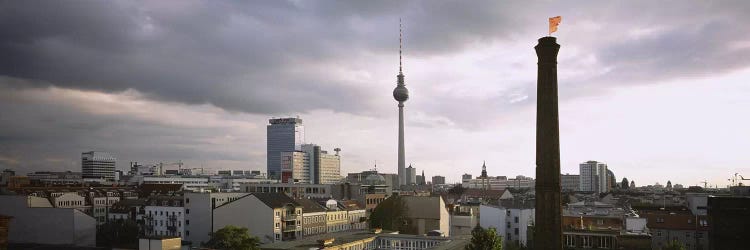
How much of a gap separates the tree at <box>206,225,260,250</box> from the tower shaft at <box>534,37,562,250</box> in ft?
111

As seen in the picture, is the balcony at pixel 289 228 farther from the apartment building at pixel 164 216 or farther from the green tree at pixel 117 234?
the green tree at pixel 117 234

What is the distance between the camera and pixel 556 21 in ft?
145

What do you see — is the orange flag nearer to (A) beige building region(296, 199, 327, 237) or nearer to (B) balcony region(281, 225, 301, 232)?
(B) balcony region(281, 225, 301, 232)

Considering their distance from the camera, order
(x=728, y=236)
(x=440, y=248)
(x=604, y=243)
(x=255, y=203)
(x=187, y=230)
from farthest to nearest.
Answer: (x=187, y=230), (x=255, y=203), (x=604, y=243), (x=440, y=248), (x=728, y=236)

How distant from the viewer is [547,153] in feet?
141

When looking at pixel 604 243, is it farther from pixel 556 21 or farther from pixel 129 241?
pixel 129 241

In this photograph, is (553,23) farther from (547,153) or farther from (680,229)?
(680,229)

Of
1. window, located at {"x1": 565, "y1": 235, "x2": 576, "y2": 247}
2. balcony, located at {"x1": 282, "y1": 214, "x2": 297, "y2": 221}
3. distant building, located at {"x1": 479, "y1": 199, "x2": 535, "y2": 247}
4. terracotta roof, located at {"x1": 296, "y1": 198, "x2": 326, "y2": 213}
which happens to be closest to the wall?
balcony, located at {"x1": 282, "y1": 214, "x2": 297, "y2": 221}

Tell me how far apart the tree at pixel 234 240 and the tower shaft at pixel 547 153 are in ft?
111

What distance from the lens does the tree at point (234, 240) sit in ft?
216

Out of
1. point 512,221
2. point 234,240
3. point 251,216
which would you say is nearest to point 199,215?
point 251,216

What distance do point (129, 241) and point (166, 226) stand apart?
6.87m

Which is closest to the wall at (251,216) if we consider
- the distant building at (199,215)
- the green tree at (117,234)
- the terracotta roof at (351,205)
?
the distant building at (199,215)

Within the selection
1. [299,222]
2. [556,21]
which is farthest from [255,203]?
[556,21]
